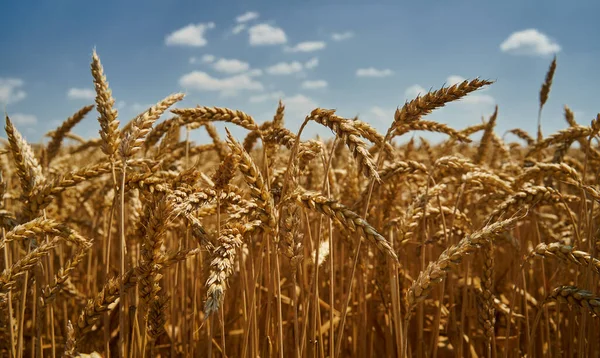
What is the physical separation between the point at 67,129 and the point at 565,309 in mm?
3884

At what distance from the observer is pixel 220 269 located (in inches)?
42.9

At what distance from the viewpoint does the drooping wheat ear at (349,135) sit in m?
1.20

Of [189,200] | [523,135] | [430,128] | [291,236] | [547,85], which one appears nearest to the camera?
[189,200]

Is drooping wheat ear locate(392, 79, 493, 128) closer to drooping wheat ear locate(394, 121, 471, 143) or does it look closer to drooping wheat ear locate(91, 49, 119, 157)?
drooping wheat ear locate(91, 49, 119, 157)

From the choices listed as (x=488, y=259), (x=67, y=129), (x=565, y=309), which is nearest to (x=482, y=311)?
(x=488, y=259)

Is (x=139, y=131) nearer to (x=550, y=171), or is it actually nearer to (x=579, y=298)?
(x=579, y=298)

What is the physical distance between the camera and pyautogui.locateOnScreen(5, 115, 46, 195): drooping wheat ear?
1.68m

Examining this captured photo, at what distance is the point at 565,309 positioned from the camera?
3.00 meters

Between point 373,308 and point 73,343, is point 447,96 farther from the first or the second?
point 373,308

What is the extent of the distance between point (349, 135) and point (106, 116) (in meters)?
0.85

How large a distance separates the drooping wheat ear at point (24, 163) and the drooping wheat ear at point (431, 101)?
1.42 meters

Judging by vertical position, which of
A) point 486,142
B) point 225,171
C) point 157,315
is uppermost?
point 486,142

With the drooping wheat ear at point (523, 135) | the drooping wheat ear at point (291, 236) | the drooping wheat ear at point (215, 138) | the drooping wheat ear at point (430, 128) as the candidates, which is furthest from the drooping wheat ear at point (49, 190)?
the drooping wheat ear at point (523, 135)

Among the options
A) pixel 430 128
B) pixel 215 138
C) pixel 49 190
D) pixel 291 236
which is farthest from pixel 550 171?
pixel 49 190
